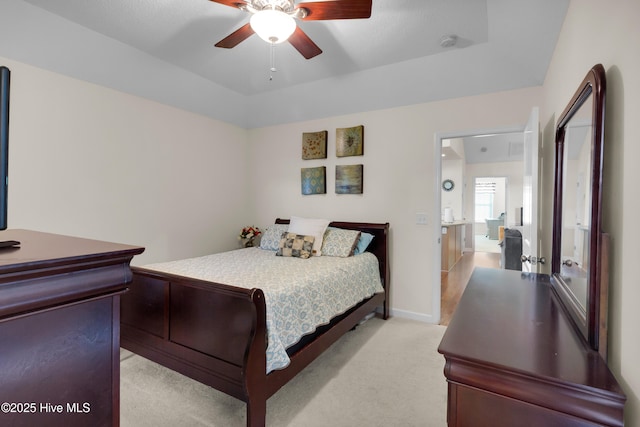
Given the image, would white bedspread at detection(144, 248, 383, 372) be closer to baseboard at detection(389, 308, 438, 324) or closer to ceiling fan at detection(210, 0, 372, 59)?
baseboard at detection(389, 308, 438, 324)

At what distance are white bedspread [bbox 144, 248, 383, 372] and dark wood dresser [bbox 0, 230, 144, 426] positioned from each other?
1205mm

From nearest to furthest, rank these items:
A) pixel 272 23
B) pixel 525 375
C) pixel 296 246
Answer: pixel 525 375 < pixel 272 23 < pixel 296 246

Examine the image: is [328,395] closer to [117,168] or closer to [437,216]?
[437,216]

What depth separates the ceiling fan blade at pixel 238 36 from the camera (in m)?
2.04

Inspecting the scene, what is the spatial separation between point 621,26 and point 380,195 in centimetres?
266

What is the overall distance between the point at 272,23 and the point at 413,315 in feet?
9.99

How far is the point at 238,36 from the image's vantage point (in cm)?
212

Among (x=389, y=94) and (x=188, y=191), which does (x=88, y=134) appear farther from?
(x=389, y=94)

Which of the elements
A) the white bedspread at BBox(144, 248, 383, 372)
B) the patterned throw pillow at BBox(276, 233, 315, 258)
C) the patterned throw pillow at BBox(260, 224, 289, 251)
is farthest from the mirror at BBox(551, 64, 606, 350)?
the patterned throw pillow at BBox(260, 224, 289, 251)

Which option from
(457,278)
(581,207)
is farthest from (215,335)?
(457,278)

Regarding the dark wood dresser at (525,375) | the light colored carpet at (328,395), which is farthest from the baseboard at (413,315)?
the dark wood dresser at (525,375)

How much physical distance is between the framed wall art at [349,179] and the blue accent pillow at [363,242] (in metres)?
0.55

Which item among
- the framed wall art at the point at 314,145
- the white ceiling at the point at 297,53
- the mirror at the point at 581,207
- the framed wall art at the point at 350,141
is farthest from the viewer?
the framed wall art at the point at 314,145

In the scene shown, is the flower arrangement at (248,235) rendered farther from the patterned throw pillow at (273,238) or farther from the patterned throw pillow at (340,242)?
the patterned throw pillow at (340,242)
